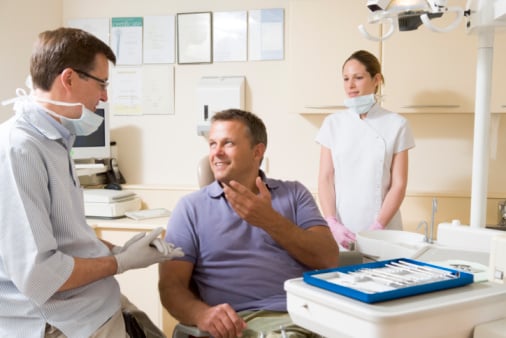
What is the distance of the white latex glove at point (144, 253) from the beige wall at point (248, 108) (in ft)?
6.18

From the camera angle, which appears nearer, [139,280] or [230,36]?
[139,280]

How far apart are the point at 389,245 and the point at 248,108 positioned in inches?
81.6

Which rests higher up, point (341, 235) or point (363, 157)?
point (363, 157)

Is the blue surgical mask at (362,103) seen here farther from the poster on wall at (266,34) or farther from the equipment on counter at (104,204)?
the equipment on counter at (104,204)

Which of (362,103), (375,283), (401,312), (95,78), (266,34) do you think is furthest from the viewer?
(266,34)

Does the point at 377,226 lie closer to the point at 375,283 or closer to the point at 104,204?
the point at 375,283

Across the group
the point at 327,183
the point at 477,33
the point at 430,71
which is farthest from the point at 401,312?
the point at 430,71

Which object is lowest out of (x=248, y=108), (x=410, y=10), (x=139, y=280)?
(x=139, y=280)

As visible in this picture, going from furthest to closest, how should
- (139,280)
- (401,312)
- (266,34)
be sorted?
(266,34), (139,280), (401,312)

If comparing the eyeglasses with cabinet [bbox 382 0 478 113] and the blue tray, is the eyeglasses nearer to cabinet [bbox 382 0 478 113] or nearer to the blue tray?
the blue tray

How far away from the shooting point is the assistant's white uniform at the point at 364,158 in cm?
245

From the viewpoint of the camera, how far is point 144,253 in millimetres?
1501

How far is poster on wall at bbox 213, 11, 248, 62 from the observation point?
353cm

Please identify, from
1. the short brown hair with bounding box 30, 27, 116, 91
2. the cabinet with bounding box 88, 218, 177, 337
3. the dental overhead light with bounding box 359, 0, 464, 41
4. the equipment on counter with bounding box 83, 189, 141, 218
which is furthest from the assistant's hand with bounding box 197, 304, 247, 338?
the equipment on counter with bounding box 83, 189, 141, 218
